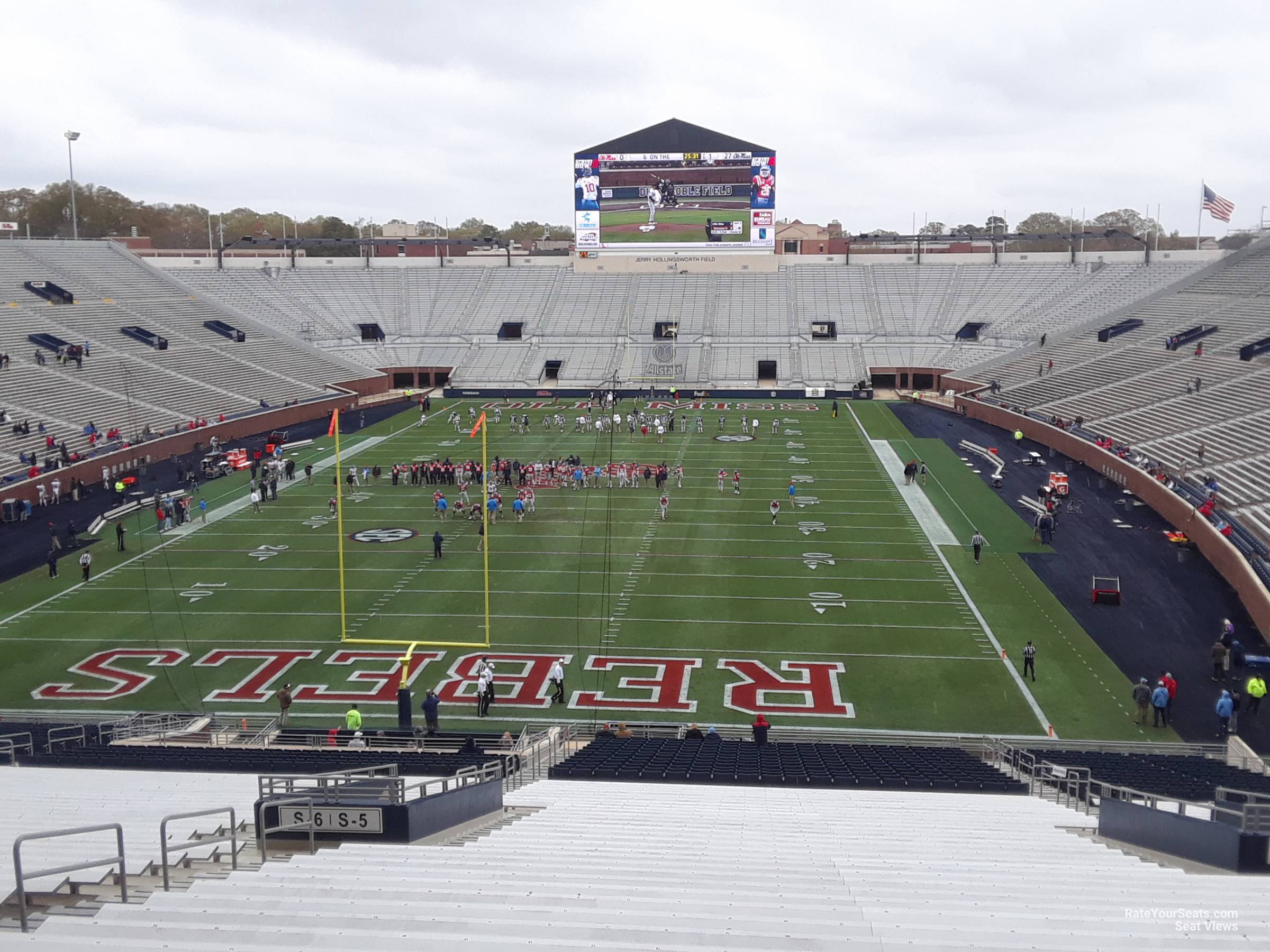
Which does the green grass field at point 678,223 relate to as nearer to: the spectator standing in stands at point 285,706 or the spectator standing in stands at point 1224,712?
the spectator standing in stands at point 285,706

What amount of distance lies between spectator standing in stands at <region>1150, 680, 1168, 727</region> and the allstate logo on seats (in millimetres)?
17249

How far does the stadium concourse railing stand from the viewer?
783 centimetres

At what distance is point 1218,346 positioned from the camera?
39750 millimetres

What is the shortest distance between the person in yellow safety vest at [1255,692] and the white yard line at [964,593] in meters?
3.08

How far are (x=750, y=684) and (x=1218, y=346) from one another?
30874 mm

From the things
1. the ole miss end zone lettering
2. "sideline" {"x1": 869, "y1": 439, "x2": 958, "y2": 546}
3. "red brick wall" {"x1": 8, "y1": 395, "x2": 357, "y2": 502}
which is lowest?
the ole miss end zone lettering

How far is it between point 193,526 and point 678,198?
42.9 m

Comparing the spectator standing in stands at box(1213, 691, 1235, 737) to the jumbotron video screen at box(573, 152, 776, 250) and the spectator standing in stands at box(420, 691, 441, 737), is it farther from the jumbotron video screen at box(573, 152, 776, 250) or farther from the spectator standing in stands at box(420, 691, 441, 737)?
the jumbotron video screen at box(573, 152, 776, 250)

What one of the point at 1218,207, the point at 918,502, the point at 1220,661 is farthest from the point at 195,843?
the point at 1218,207

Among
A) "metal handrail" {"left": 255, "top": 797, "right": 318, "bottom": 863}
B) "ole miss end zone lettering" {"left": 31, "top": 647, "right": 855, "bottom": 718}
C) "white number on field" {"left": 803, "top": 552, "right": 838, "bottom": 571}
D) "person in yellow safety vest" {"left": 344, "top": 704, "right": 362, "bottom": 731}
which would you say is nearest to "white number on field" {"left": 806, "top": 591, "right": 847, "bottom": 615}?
"white number on field" {"left": 803, "top": 552, "right": 838, "bottom": 571}

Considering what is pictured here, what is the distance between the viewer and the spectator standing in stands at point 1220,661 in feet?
56.5

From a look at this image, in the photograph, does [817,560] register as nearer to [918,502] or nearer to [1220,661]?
[918,502]

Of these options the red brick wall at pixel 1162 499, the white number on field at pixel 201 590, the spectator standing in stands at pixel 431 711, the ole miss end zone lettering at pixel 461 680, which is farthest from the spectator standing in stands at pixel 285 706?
the red brick wall at pixel 1162 499

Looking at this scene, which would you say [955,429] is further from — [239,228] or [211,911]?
[239,228]
